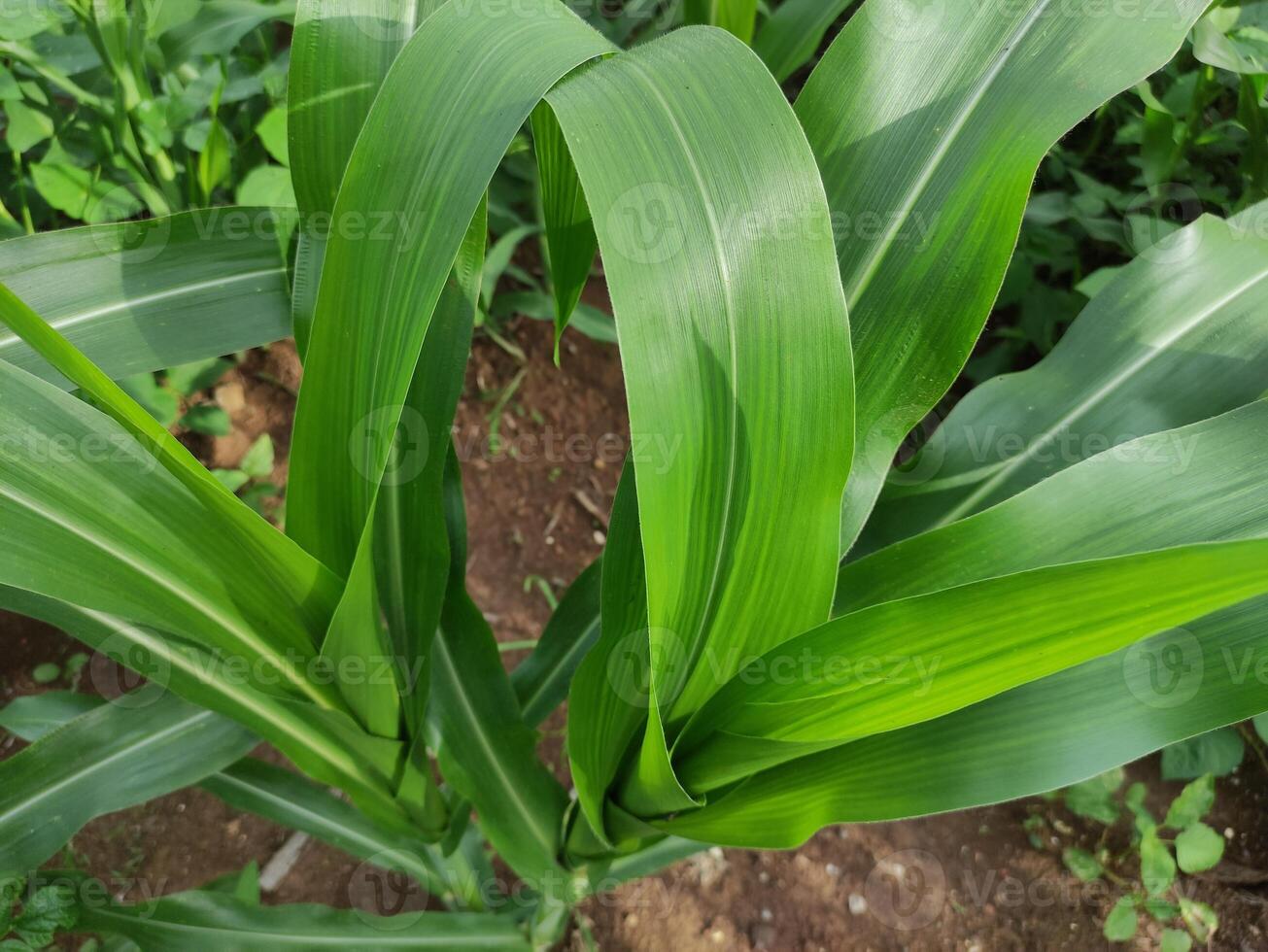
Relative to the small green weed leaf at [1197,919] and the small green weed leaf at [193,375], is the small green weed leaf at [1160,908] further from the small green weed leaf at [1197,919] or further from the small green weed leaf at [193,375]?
the small green weed leaf at [193,375]

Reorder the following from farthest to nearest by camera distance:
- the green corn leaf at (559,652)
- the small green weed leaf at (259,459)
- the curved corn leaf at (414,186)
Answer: the small green weed leaf at (259,459)
the green corn leaf at (559,652)
the curved corn leaf at (414,186)

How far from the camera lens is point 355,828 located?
0.87 m

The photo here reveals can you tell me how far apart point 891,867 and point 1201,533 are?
26.9 inches

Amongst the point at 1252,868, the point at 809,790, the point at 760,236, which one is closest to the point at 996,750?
the point at 809,790

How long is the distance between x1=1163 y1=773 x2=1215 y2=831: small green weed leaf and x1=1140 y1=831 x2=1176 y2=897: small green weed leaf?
3cm

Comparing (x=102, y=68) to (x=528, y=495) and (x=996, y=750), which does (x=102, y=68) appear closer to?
(x=528, y=495)

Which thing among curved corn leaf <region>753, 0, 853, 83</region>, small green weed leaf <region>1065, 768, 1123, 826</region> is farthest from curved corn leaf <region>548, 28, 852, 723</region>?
small green weed leaf <region>1065, 768, 1123, 826</region>

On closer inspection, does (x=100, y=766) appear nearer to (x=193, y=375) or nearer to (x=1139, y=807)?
(x=193, y=375)

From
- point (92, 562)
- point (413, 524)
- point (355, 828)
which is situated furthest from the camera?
point (355, 828)

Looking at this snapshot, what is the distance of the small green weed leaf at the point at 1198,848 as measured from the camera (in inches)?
37.1

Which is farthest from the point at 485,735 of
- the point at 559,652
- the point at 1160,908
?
the point at 1160,908

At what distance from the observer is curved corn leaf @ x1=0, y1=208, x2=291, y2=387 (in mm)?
659

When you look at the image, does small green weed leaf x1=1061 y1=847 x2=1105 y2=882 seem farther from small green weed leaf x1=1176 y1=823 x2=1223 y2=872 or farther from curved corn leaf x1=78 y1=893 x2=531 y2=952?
curved corn leaf x1=78 y1=893 x2=531 y2=952

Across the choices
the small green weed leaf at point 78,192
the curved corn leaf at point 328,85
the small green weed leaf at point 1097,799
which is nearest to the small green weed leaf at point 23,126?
the small green weed leaf at point 78,192
